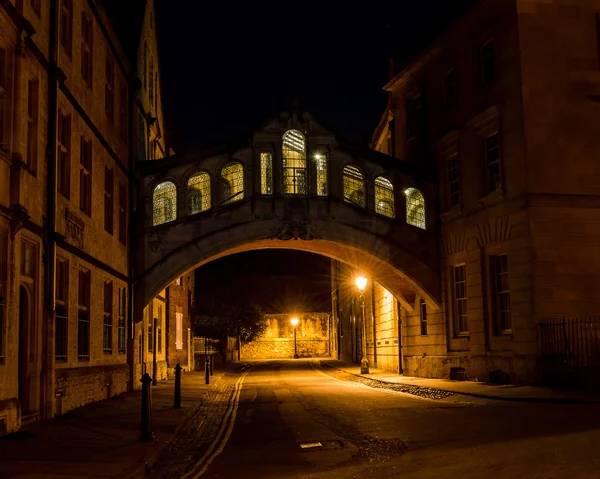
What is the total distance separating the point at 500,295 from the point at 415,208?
236 inches

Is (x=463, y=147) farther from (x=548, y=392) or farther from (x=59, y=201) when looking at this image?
(x=59, y=201)

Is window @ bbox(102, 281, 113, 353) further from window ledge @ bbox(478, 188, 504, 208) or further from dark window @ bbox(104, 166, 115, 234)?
window ledge @ bbox(478, 188, 504, 208)

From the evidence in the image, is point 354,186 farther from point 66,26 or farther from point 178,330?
point 66,26

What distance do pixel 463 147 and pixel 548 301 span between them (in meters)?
6.62

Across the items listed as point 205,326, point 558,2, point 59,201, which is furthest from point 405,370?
point 205,326

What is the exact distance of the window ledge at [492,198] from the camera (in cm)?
2344

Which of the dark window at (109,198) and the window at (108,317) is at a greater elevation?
the dark window at (109,198)

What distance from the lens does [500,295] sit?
23.9 meters

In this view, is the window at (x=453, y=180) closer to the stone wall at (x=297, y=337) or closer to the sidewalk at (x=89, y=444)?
the sidewalk at (x=89, y=444)

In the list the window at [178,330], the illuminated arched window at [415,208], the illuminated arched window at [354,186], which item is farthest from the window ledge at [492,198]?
the window at [178,330]

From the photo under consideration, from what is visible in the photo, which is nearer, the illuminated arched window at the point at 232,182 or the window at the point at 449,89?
the window at the point at 449,89

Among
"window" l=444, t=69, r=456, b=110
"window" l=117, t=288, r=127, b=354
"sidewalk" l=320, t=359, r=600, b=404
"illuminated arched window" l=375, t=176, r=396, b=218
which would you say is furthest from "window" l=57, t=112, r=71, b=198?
"window" l=444, t=69, r=456, b=110

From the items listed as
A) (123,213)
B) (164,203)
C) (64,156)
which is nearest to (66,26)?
(64,156)

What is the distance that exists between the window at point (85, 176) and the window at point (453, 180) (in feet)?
42.7
